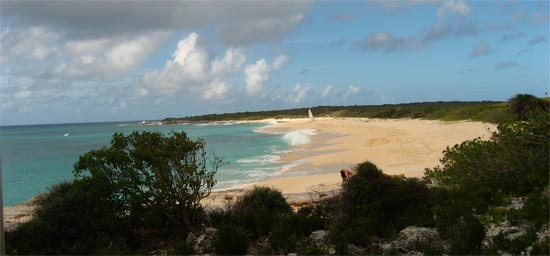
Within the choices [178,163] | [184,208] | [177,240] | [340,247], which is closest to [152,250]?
[177,240]

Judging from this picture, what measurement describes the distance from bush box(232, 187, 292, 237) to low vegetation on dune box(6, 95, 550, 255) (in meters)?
0.02

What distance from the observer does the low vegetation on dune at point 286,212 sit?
6.92 meters

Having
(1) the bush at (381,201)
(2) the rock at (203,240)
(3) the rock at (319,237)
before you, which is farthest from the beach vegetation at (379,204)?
(2) the rock at (203,240)

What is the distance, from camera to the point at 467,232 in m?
6.45

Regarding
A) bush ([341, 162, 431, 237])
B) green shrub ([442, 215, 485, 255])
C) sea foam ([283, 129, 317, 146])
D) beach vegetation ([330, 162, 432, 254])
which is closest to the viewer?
green shrub ([442, 215, 485, 255])

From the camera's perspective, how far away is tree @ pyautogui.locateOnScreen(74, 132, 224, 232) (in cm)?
841

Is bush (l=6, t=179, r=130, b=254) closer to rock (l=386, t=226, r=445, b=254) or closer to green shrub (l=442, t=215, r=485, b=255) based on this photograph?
rock (l=386, t=226, r=445, b=254)

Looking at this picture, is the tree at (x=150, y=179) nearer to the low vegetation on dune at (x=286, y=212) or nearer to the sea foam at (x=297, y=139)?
the low vegetation on dune at (x=286, y=212)

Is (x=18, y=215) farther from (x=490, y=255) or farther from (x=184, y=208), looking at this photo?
(x=490, y=255)

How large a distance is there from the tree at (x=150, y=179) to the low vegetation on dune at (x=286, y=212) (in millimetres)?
19

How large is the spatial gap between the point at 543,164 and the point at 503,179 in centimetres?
88

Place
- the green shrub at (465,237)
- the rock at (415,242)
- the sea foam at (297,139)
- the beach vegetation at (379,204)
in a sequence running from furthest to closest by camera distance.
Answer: the sea foam at (297,139) → the beach vegetation at (379,204) → the rock at (415,242) → the green shrub at (465,237)

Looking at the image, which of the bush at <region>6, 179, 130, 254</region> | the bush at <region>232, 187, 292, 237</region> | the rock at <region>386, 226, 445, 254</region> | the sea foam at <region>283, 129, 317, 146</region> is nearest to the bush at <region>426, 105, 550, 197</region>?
the rock at <region>386, 226, 445, 254</region>

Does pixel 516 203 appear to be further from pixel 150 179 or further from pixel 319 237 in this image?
pixel 150 179
